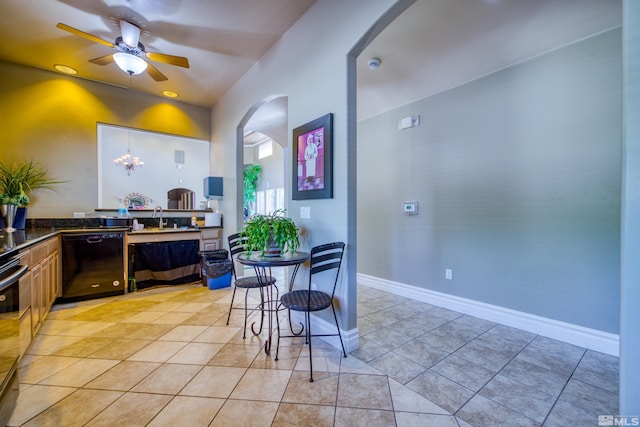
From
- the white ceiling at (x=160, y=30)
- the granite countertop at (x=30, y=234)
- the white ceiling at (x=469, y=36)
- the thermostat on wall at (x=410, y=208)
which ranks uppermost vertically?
the white ceiling at (x=160, y=30)

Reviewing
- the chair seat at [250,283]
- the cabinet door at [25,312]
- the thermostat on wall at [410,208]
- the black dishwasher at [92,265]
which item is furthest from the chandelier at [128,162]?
the thermostat on wall at [410,208]

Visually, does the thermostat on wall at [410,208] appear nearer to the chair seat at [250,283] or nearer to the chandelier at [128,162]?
the chair seat at [250,283]

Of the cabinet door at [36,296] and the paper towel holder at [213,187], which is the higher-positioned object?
the paper towel holder at [213,187]

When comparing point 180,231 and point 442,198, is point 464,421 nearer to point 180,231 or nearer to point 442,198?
point 442,198

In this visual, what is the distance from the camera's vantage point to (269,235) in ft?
7.37

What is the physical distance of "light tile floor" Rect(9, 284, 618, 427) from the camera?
1495mm

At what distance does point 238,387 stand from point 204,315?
1.42 m

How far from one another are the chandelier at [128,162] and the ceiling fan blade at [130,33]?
8.33ft

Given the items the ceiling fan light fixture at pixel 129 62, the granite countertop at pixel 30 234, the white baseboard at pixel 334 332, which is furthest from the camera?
the ceiling fan light fixture at pixel 129 62

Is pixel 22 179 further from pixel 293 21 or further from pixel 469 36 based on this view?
pixel 469 36

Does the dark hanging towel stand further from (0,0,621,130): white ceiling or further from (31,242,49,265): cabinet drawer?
(0,0,621,130): white ceiling

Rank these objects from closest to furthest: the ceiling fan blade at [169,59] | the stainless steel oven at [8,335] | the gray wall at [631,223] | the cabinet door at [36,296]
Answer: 1. the gray wall at [631,223]
2. the stainless steel oven at [8,335]
3. the cabinet door at [36,296]
4. the ceiling fan blade at [169,59]

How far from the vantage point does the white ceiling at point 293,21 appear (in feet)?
7.02

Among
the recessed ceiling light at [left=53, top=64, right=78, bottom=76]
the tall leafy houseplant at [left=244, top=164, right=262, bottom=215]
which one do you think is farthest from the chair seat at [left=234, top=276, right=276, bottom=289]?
the tall leafy houseplant at [left=244, top=164, right=262, bottom=215]
